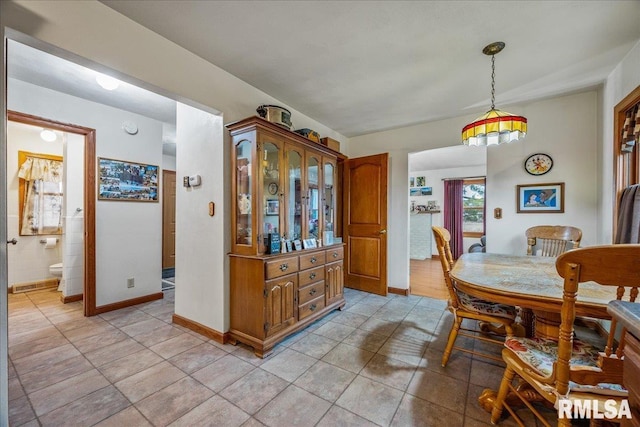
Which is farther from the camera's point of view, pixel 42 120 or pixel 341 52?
Answer: pixel 42 120

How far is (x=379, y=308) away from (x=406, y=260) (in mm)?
940

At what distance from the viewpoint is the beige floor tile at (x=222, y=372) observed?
5.83 feet

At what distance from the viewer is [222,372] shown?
Answer: 1903 mm

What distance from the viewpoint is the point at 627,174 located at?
88.4 inches

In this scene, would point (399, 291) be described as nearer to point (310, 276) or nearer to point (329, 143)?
point (310, 276)

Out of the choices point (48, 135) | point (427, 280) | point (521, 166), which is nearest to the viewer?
point (521, 166)

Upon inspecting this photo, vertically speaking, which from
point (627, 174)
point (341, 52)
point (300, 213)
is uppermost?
point (341, 52)

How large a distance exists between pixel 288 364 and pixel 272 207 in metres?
1.33

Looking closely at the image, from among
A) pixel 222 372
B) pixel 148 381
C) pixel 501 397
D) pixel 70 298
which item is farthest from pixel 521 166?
pixel 70 298

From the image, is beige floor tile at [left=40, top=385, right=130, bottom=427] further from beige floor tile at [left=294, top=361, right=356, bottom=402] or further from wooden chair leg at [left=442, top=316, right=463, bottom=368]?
wooden chair leg at [left=442, top=316, right=463, bottom=368]

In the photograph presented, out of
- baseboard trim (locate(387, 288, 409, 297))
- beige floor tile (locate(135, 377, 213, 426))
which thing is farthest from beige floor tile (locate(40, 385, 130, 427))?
baseboard trim (locate(387, 288, 409, 297))

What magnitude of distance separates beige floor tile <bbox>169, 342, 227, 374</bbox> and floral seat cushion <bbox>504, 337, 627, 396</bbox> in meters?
2.09

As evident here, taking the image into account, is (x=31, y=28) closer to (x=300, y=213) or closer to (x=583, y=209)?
(x=300, y=213)

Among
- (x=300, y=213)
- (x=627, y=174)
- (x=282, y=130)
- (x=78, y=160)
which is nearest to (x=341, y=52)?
(x=282, y=130)
